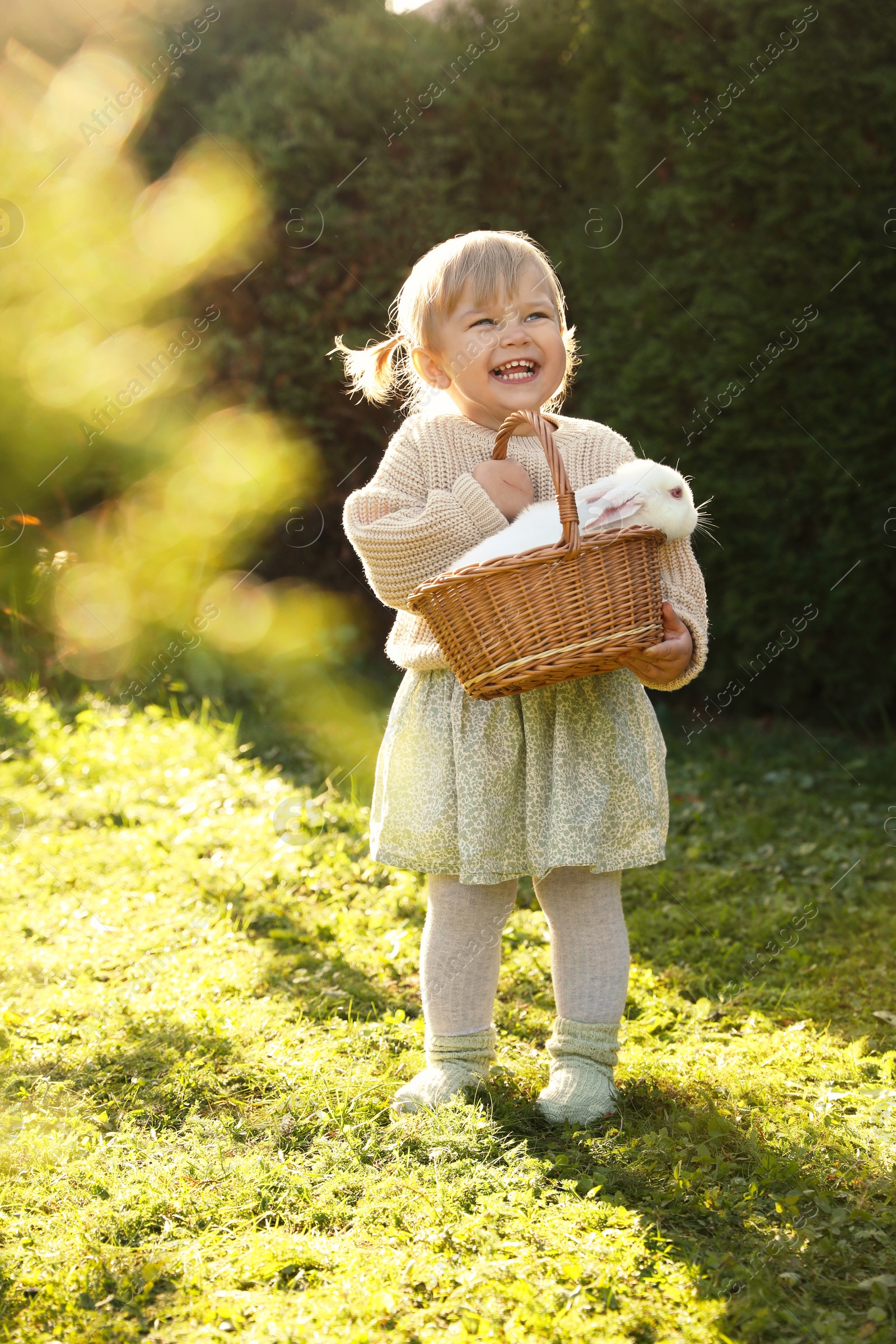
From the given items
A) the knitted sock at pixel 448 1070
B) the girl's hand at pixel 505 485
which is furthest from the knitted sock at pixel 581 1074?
the girl's hand at pixel 505 485

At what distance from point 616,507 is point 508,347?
42cm

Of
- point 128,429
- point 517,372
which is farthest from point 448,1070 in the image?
point 128,429

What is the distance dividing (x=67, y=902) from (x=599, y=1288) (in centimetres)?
221

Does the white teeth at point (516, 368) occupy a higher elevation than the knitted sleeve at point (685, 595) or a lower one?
higher

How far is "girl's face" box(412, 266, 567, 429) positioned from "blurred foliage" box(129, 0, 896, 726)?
2908mm

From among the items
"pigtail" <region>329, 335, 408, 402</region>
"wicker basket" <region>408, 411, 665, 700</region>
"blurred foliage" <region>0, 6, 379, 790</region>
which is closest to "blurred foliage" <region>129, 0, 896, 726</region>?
"blurred foliage" <region>0, 6, 379, 790</region>

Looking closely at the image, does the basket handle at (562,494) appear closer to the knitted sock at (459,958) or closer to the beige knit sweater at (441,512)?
the beige knit sweater at (441,512)

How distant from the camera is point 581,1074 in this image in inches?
88.7

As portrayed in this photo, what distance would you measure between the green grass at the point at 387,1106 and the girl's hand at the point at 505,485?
1.13 m

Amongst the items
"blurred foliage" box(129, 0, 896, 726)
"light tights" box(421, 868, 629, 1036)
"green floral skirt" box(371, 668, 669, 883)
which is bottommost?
"light tights" box(421, 868, 629, 1036)

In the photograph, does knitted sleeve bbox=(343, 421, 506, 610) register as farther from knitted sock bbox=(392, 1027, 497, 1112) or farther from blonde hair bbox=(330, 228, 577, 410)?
knitted sock bbox=(392, 1027, 497, 1112)

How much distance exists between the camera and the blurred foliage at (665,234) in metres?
4.68

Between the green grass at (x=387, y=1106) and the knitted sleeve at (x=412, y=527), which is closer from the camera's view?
the green grass at (x=387, y=1106)

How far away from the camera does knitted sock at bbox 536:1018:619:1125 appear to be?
221cm
